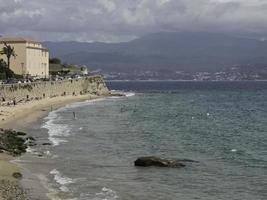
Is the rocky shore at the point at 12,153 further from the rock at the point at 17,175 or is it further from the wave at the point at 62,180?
the wave at the point at 62,180

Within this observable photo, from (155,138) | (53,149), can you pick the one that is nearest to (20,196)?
(53,149)

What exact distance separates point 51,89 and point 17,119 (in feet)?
141

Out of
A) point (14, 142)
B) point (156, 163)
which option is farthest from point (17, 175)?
point (14, 142)

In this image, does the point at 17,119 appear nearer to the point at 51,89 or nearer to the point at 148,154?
the point at 148,154

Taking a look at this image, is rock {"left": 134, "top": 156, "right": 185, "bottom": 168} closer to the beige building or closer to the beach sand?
the beach sand

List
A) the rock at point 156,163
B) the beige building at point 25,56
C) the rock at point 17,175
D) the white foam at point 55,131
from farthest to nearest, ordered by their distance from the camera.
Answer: the beige building at point 25,56, the white foam at point 55,131, the rock at point 156,163, the rock at point 17,175

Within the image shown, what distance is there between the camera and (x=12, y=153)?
3769cm

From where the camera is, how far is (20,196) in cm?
2456

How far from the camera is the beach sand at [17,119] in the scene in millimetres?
26469

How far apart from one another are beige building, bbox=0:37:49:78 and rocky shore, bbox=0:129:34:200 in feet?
230

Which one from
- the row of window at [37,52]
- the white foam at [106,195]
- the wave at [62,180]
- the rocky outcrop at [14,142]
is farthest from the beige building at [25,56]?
the white foam at [106,195]

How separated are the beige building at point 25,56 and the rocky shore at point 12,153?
70.1 metres

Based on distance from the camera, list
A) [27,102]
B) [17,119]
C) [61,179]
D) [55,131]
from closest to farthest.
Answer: [61,179], [55,131], [17,119], [27,102]

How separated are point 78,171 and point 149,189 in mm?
6074
